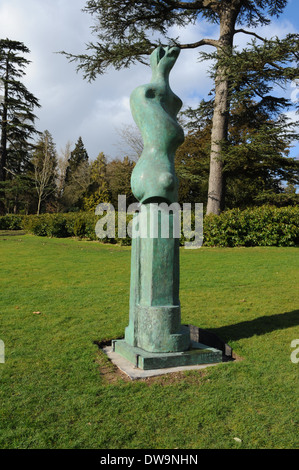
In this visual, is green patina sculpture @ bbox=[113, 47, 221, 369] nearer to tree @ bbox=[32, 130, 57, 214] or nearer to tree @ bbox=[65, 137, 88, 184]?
tree @ bbox=[32, 130, 57, 214]

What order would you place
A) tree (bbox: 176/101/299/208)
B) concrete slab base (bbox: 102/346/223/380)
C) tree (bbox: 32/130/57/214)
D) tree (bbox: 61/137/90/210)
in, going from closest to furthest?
concrete slab base (bbox: 102/346/223/380), tree (bbox: 176/101/299/208), tree (bbox: 32/130/57/214), tree (bbox: 61/137/90/210)

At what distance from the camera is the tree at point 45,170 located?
3578cm

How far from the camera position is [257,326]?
205 inches

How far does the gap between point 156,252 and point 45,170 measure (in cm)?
3494

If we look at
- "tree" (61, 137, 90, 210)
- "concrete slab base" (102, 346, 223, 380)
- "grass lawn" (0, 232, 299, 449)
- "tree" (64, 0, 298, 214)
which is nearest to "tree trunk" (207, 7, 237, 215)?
"tree" (64, 0, 298, 214)

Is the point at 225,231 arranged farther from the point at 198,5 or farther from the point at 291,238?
the point at 198,5

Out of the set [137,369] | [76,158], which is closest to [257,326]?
[137,369]

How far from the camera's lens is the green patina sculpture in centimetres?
386

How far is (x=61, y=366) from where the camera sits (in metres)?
3.75

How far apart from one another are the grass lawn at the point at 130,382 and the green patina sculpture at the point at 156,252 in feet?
1.17

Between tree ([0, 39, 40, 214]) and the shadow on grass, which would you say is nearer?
the shadow on grass

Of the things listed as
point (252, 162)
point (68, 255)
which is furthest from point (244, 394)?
point (252, 162)

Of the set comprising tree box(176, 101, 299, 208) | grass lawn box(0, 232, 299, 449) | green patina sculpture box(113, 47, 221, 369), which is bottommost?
grass lawn box(0, 232, 299, 449)

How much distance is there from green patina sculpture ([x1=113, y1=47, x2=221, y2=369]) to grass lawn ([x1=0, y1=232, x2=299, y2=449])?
1.17ft
